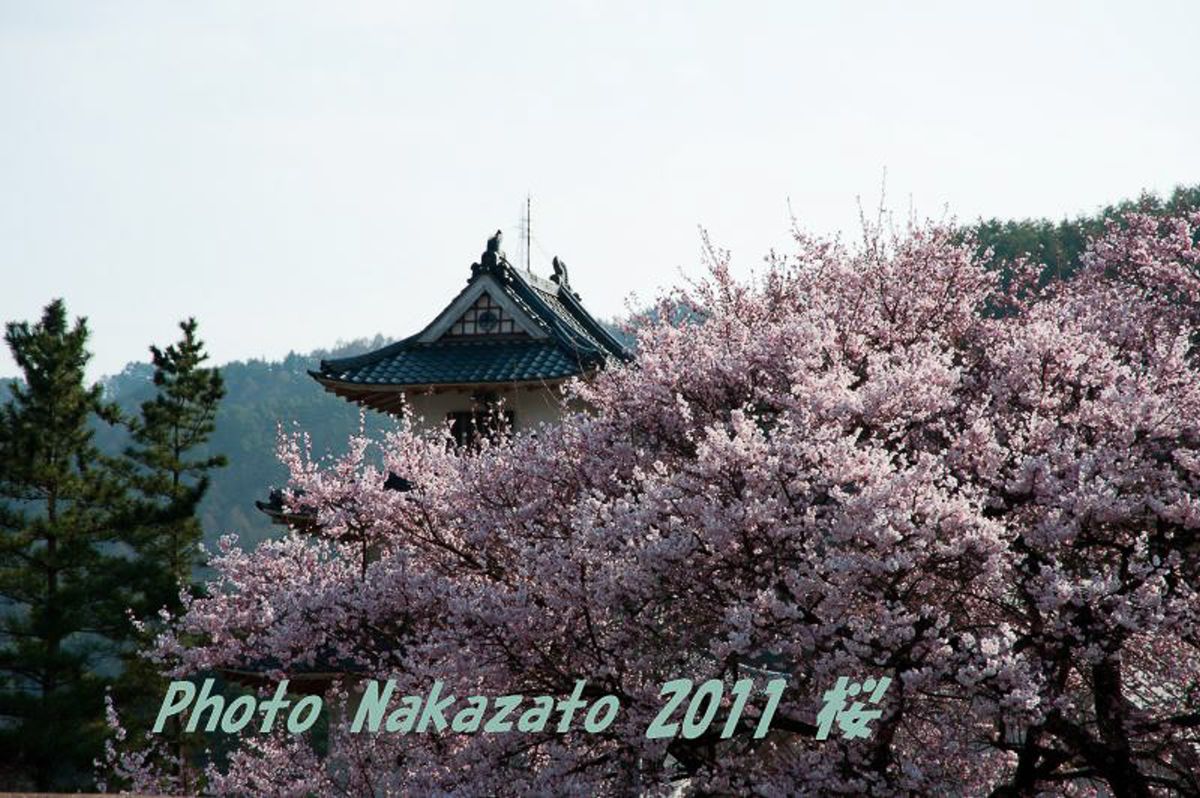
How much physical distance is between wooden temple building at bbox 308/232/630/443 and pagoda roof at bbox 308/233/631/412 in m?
0.02

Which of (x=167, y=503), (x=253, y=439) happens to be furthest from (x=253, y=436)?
(x=167, y=503)

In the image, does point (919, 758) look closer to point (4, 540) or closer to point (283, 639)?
point (283, 639)

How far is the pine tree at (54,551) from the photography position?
2306cm

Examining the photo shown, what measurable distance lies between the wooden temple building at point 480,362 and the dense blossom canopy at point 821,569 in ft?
22.7

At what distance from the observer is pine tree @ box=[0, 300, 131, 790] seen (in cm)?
2306

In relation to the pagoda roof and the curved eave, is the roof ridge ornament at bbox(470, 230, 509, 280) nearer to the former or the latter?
the pagoda roof

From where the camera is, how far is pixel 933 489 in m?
8.14

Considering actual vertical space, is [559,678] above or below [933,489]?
below

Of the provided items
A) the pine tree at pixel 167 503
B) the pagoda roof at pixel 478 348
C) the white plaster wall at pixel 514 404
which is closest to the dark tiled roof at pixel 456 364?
the pagoda roof at pixel 478 348

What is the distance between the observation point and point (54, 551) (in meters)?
24.3

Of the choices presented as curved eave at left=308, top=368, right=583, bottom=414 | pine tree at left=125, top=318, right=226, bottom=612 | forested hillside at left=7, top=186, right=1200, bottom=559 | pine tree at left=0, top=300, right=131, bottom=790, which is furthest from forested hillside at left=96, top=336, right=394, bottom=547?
curved eave at left=308, top=368, right=583, bottom=414

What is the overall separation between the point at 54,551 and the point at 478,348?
10.6 metres

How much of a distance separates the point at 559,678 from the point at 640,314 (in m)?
5.73

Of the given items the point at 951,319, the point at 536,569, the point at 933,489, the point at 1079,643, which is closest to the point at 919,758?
the point at 1079,643
